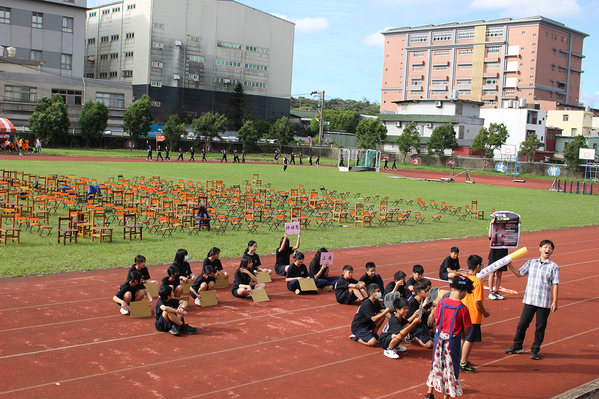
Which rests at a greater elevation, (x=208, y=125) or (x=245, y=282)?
(x=208, y=125)

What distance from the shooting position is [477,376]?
823 cm

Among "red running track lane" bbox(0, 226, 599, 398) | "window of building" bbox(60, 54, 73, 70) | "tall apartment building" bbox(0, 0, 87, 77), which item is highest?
"tall apartment building" bbox(0, 0, 87, 77)

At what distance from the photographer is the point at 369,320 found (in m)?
9.38

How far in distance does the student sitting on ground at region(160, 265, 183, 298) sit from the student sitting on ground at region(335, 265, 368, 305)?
11.6 feet

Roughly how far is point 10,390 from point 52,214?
50.2ft

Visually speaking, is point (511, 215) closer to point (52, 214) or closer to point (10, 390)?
point (10, 390)

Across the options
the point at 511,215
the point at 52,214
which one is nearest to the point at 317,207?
the point at 52,214

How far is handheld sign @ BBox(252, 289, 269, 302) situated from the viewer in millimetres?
11633

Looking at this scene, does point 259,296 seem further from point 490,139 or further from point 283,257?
point 490,139

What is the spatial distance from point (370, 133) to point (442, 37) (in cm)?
4444

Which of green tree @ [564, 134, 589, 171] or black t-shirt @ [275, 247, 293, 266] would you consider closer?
black t-shirt @ [275, 247, 293, 266]

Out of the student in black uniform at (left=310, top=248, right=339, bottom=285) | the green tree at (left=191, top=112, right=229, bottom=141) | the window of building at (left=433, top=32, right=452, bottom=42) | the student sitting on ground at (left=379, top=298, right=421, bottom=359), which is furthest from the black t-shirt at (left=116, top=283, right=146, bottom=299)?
the window of building at (left=433, top=32, right=452, bottom=42)

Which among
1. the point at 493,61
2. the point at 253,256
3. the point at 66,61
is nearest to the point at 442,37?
the point at 493,61

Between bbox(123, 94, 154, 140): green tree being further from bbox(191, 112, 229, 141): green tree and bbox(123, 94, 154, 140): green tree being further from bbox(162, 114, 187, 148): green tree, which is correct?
bbox(191, 112, 229, 141): green tree
